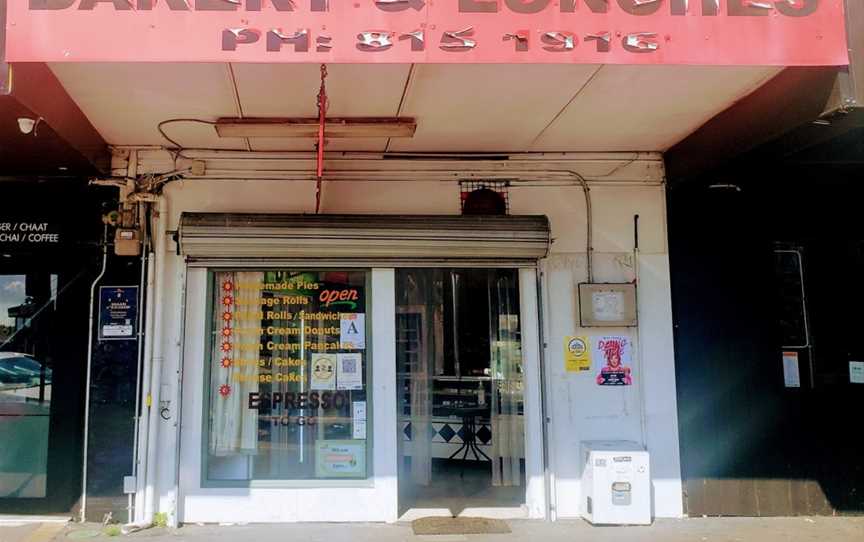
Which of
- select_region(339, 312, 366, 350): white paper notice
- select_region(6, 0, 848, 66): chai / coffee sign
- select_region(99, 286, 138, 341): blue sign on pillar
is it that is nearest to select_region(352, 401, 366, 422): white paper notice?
select_region(339, 312, 366, 350): white paper notice

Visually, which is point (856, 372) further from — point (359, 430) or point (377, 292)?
point (359, 430)

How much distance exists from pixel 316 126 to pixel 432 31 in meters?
1.48

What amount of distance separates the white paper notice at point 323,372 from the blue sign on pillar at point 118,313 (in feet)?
4.94

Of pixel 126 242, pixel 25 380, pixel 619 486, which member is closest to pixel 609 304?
pixel 619 486

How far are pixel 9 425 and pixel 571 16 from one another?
5407mm

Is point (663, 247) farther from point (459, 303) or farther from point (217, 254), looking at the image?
point (217, 254)

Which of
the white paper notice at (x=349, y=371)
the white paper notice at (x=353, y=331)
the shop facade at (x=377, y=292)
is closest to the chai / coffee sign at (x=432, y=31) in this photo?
the shop facade at (x=377, y=292)

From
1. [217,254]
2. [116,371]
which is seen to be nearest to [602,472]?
[217,254]

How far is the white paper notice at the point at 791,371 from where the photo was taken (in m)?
5.61

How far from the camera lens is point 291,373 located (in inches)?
221

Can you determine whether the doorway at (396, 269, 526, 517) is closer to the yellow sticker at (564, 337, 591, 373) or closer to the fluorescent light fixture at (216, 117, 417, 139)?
the yellow sticker at (564, 337, 591, 373)

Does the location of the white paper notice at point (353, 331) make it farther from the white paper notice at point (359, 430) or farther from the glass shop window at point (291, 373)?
the white paper notice at point (359, 430)

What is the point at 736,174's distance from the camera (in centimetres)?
570

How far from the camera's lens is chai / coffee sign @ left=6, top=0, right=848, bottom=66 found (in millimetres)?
3559
